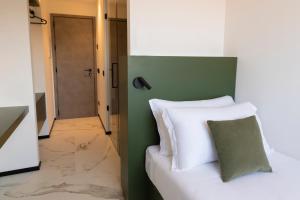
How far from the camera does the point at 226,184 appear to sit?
125cm

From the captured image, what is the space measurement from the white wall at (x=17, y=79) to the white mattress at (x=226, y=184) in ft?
5.70

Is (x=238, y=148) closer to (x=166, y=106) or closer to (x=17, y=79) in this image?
(x=166, y=106)

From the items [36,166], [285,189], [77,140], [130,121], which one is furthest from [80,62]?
[285,189]

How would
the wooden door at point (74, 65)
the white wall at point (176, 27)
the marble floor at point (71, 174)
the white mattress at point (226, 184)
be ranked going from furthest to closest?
the wooden door at point (74, 65) → the marble floor at point (71, 174) → the white wall at point (176, 27) → the white mattress at point (226, 184)

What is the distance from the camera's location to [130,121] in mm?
1772

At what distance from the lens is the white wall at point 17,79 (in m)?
2.32

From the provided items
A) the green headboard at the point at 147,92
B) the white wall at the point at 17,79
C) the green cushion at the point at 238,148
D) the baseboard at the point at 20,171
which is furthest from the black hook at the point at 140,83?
the baseboard at the point at 20,171

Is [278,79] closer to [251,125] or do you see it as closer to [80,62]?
[251,125]

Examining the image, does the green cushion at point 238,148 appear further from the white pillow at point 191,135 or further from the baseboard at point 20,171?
the baseboard at point 20,171

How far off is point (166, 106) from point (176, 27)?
2.39ft

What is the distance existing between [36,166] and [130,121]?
1571 mm

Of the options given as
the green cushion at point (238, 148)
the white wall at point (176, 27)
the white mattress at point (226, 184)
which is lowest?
the white mattress at point (226, 184)

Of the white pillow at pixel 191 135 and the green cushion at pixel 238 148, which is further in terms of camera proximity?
the white pillow at pixel 191 135

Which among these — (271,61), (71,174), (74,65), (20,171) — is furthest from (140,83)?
(74,65)
